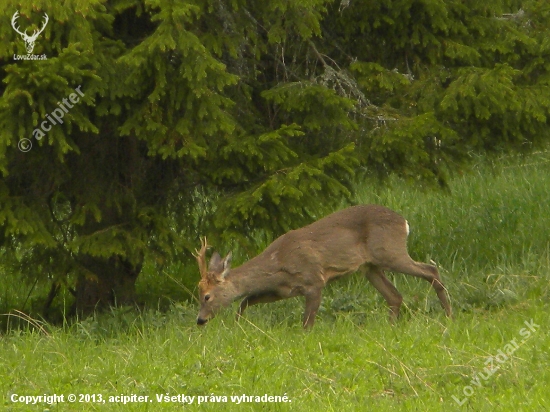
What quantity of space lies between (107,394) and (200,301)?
2.28 metres

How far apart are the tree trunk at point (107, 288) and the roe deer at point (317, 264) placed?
1112mm

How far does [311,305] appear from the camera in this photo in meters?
8.55

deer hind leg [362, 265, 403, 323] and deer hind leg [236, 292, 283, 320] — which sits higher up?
deer hind leg [236, 292, 283, 320]

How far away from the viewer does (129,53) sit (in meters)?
7.94

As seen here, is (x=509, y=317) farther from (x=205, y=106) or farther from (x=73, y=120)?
(x=73, y=120)

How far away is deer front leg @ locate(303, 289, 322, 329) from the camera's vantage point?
8.38 m

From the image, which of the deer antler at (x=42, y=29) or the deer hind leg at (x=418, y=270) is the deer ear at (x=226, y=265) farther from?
the deer antler at (x=42, y=29)

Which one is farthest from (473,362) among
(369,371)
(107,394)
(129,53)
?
(129,53)

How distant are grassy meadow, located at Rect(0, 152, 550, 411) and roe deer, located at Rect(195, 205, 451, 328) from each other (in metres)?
0.21

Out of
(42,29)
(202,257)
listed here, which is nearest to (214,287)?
(202,257)

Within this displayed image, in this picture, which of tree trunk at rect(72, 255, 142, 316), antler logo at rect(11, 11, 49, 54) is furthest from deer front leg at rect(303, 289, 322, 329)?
antler logo at rect(11, 11, 49, 54)

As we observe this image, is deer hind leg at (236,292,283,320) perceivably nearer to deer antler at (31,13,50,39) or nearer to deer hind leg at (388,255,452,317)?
deer hind leg at (388,255,452,317)

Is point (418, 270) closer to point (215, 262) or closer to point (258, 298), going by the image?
point (258, 298)

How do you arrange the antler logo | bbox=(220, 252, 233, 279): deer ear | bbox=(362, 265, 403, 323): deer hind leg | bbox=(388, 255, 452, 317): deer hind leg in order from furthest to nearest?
bbox=(362, 265, 403, 323): deer hind leg < bbox=(388, 255, 452, 317): deer hind leg < bbox=(220, 252, 233, 279): deer ear < the antler logo
